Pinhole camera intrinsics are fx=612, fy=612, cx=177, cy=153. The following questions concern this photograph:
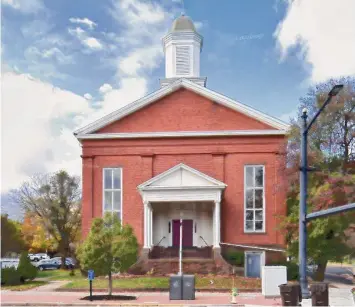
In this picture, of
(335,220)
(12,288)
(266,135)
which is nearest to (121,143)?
(266,135)

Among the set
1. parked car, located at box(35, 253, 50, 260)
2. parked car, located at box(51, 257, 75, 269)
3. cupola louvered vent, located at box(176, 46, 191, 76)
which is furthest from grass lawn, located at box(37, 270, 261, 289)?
cupola louvered vent, located at box(176, 46, 191, 76)

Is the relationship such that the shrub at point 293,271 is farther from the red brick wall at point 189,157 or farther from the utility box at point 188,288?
the utility box at point 188,288

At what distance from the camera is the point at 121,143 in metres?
24.5

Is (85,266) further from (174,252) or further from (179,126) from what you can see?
(179,126)

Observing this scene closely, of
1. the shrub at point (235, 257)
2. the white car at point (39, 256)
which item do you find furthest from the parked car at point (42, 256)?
the shrub at point (235, 257)

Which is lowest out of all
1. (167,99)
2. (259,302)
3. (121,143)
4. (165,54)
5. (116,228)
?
(259,302)

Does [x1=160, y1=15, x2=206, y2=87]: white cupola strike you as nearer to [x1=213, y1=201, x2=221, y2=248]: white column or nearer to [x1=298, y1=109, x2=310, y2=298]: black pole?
[x1=213, y1=201, x2=221, y2=248]: white column

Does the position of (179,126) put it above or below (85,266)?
above

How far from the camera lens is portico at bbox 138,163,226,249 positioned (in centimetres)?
2305

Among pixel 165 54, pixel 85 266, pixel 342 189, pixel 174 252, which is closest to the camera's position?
pixel 85 266

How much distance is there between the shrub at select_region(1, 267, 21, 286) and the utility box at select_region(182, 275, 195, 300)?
6.66m

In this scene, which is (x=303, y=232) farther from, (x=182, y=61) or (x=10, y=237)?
(x=10, y=237)

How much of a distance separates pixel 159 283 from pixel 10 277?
5.13 metres

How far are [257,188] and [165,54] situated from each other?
6.93m
